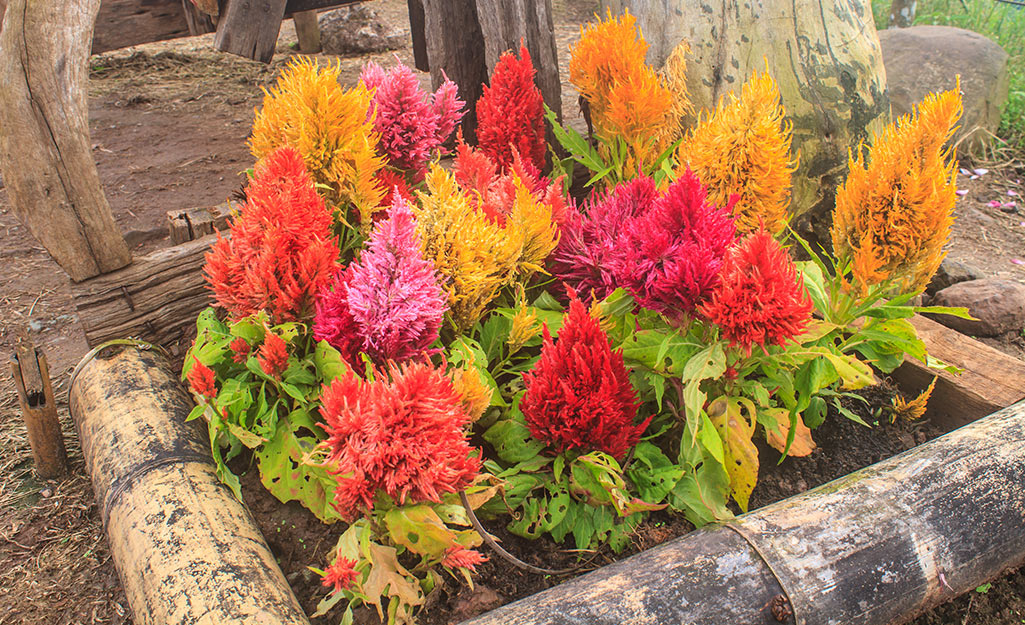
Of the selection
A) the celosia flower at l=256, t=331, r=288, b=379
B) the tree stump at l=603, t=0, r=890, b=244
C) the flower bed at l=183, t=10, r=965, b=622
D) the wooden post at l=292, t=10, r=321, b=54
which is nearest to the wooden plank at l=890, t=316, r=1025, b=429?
the flower bed at l=183, t=10, r=965, b=622

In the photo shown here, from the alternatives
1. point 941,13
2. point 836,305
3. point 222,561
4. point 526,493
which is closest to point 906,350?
point 836,305

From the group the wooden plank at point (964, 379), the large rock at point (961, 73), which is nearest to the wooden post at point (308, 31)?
the large rock at point (961, 73)

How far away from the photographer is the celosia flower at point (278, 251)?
5.80ft

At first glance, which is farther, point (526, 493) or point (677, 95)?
point (677, 95)

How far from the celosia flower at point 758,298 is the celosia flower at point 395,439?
2.01 ft

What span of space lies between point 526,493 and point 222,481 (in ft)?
2.76

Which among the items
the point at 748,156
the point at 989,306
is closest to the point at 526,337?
the point at 748,156

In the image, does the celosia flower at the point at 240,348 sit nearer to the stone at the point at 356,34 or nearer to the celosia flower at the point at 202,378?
the celosia flower at the point at 202,378

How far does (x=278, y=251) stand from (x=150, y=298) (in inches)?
40.9

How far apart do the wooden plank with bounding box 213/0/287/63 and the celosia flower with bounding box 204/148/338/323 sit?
76.6 inches

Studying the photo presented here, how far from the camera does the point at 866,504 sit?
165cm

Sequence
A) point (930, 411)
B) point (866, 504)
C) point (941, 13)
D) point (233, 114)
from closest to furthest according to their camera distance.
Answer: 1. point (866, 504)
2. point (930, 411)
3. point (233, 114)
4. point (941, 13)

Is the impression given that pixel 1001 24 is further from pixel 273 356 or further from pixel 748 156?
pixel 273 356

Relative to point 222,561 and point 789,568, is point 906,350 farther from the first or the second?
point 222,561
